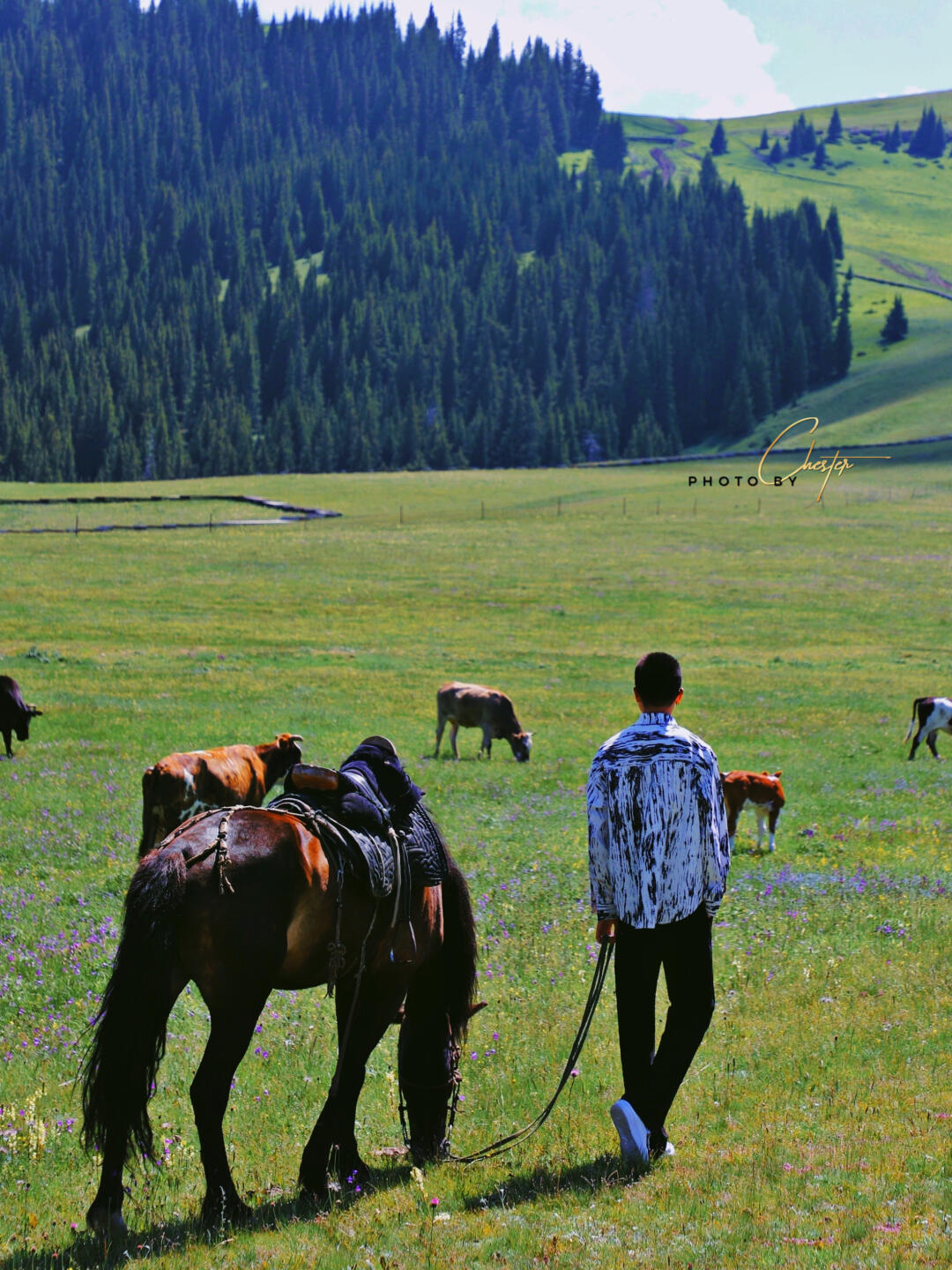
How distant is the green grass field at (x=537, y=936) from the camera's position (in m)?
6.07

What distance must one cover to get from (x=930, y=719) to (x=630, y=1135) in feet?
69.9

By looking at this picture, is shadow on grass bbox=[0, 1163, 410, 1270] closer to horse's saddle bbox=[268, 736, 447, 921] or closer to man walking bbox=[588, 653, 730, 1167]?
horse's saddle bbox=[268, 736, 447, 921]

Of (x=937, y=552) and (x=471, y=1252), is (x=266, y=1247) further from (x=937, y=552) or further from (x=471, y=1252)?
(x=937, y=552)

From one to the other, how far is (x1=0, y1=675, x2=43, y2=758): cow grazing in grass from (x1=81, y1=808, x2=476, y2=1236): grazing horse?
59.7ft

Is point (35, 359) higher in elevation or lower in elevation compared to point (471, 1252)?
higher

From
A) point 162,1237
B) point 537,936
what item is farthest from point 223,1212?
point 537,936

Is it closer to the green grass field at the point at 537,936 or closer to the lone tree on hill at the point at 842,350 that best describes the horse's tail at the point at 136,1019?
the green grass field at the point at 537,936

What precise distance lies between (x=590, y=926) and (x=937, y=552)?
5767 cm

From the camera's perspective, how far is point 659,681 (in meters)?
6.95

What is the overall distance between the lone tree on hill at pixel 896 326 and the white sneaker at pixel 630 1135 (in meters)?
197

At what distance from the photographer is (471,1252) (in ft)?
18.6

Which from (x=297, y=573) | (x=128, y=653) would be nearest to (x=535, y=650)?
(x=128, y=653)

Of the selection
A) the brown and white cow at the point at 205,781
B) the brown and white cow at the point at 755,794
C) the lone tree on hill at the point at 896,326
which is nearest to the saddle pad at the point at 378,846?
the brown and white cow at the point at 205,781

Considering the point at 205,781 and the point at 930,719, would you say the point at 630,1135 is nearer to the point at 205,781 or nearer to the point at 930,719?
the point at 205,781
